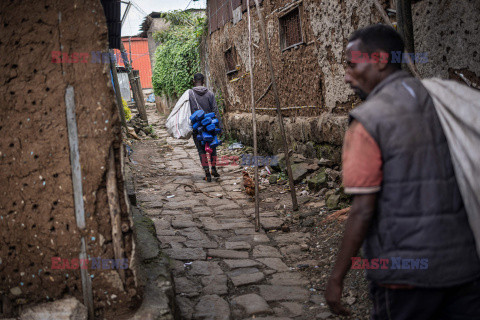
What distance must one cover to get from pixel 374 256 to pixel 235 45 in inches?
377

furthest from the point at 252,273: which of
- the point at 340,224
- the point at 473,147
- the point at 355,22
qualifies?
the point at 355,22

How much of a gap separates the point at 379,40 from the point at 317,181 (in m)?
4.44

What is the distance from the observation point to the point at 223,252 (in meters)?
4.27

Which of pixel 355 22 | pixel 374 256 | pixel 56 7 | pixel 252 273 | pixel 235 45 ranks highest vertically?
pixel 235 45

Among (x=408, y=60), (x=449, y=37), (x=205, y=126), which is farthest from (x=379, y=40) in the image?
(x=205, y=126)

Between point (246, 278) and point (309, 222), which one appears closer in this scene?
point (246, 278)

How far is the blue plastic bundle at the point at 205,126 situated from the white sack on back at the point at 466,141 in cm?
592

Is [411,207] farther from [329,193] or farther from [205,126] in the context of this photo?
[205,126]

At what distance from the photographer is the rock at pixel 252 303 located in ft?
10.1

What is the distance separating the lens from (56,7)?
209 centimetres

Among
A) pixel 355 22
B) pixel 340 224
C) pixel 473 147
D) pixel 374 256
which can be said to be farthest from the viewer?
pixel 355 22

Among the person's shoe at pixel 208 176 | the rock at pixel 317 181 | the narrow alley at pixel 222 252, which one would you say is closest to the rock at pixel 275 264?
the narrow alley at pixel 222 252

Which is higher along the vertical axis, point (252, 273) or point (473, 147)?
point (473, 147)

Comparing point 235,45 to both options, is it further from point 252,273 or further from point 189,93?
point 252,273
